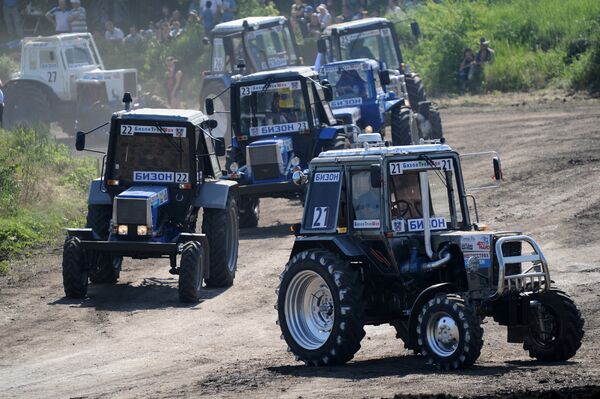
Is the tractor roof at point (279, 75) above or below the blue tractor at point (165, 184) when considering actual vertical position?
above

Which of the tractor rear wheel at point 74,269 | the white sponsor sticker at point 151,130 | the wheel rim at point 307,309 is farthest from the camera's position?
the white sponsor sticker at point 151,130

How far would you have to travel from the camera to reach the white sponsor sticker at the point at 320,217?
11.8 m

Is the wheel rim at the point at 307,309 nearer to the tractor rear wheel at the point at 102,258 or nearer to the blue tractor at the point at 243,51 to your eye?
the tractor rear wheel at the point at 102,258

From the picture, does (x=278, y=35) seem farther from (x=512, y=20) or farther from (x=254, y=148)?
(x=254, y=148)

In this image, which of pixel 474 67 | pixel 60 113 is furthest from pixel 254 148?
pixel 474 67

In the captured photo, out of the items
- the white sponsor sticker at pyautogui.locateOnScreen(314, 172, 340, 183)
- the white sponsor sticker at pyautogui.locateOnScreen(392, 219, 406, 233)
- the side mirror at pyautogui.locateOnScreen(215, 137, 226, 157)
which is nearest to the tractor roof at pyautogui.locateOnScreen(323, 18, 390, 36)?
the side mirror at pyautogui.locateOnScreen(215, 137, 226, 157)

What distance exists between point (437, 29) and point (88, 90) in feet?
33.5

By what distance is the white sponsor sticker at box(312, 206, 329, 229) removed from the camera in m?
11.8

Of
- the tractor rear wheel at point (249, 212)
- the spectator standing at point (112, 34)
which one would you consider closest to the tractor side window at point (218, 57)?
the tractor rear wheel at point (249, 212)

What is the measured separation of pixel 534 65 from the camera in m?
33.6

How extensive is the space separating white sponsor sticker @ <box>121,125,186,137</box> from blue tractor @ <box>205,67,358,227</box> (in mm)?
3704

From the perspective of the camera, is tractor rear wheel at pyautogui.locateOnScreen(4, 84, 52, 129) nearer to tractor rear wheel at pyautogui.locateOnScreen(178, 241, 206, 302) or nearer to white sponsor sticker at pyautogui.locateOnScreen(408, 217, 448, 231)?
tractor rear wheel at pyautogui.locateOnScreen(178, 241, 206, 302)

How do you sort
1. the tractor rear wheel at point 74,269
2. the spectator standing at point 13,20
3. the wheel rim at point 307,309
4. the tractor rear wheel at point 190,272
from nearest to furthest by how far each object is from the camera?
1. the wheel rim at point 307,309
2. the tractor rear wheel at point 190,272
3. the tractor rear wheel at point 74,269
4. the spectator standing at point 13,20

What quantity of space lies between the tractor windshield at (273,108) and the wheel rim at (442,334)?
9955mm
